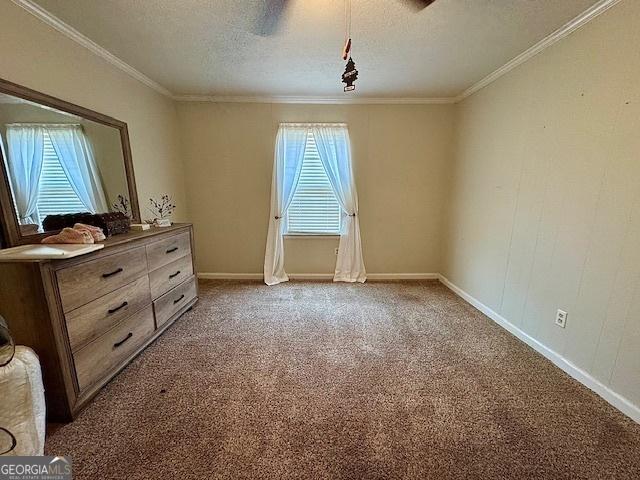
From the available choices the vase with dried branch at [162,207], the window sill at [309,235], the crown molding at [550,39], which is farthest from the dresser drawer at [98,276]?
the crown molding at [550,39]

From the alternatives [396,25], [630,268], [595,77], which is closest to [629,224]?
[630,268]

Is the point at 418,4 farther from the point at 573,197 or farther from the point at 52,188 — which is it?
the point at 52,188

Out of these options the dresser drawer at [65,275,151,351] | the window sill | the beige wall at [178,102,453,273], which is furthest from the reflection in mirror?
the window sill

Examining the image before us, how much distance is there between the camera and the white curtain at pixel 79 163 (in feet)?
5.90

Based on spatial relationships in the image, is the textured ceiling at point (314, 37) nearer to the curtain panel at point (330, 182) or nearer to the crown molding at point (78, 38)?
the crown molding at point (78, 38)

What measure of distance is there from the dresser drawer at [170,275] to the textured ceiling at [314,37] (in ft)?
5.90

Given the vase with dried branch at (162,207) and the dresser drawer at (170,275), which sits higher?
the vase with dried branch at (162,207)

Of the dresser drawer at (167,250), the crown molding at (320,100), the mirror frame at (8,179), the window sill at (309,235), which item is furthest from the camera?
the window sill at (309,235)

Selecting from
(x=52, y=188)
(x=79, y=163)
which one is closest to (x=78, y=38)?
(x=79, y=163)

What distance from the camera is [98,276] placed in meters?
1.61

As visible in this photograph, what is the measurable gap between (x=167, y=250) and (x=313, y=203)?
1848mm

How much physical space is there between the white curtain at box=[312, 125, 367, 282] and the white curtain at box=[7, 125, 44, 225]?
2.49 meters

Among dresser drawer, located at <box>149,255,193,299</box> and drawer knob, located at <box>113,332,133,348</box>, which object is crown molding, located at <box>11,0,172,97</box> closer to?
dresser drawer, located at <box>149,255,193,299</box>

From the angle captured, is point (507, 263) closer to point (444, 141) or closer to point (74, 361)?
point (444, 141)
